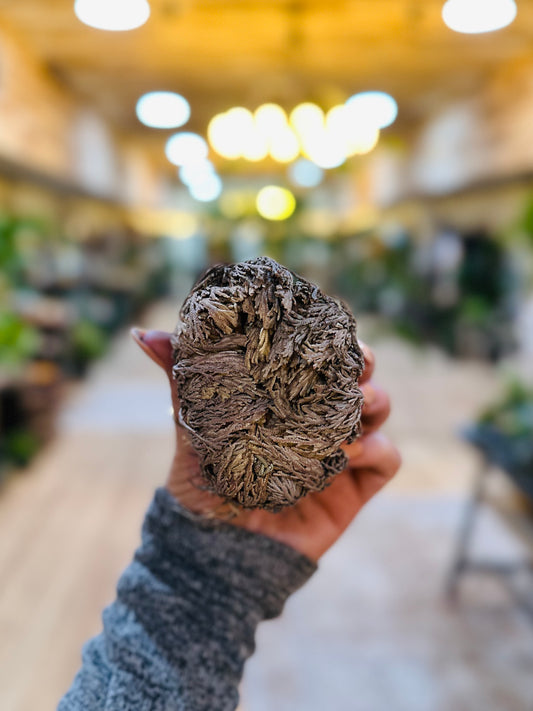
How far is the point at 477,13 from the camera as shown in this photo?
1555 millimetres

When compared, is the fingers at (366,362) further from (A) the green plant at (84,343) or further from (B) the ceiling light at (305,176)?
(B) the ceiling light at (305,176)

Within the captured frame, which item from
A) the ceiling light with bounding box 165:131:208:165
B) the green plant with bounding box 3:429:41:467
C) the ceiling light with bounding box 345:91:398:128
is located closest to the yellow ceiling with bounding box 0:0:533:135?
the ceiling light with bounding box 345:91:398:128

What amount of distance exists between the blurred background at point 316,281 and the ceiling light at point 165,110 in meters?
0.02

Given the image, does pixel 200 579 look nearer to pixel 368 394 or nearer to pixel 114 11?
pixel 368 394

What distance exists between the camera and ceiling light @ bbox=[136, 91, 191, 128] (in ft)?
11.1

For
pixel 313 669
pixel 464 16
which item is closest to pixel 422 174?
pixel 464 16

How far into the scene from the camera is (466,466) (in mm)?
3910

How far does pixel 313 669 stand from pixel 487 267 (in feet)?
16.6

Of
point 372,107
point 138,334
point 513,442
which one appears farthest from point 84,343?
point 138,334

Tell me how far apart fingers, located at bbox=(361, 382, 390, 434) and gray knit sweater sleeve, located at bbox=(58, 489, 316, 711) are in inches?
6.9

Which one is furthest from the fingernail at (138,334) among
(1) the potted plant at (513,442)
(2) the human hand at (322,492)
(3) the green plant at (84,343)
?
(3) the green plant at (84,343)

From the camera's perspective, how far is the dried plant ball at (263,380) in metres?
0.51

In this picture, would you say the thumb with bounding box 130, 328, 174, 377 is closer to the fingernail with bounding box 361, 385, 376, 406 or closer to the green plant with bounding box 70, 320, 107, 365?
the fingernail with bounding box 361, 385, 376, 406

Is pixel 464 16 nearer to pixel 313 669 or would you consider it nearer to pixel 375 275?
pixel 313 669
